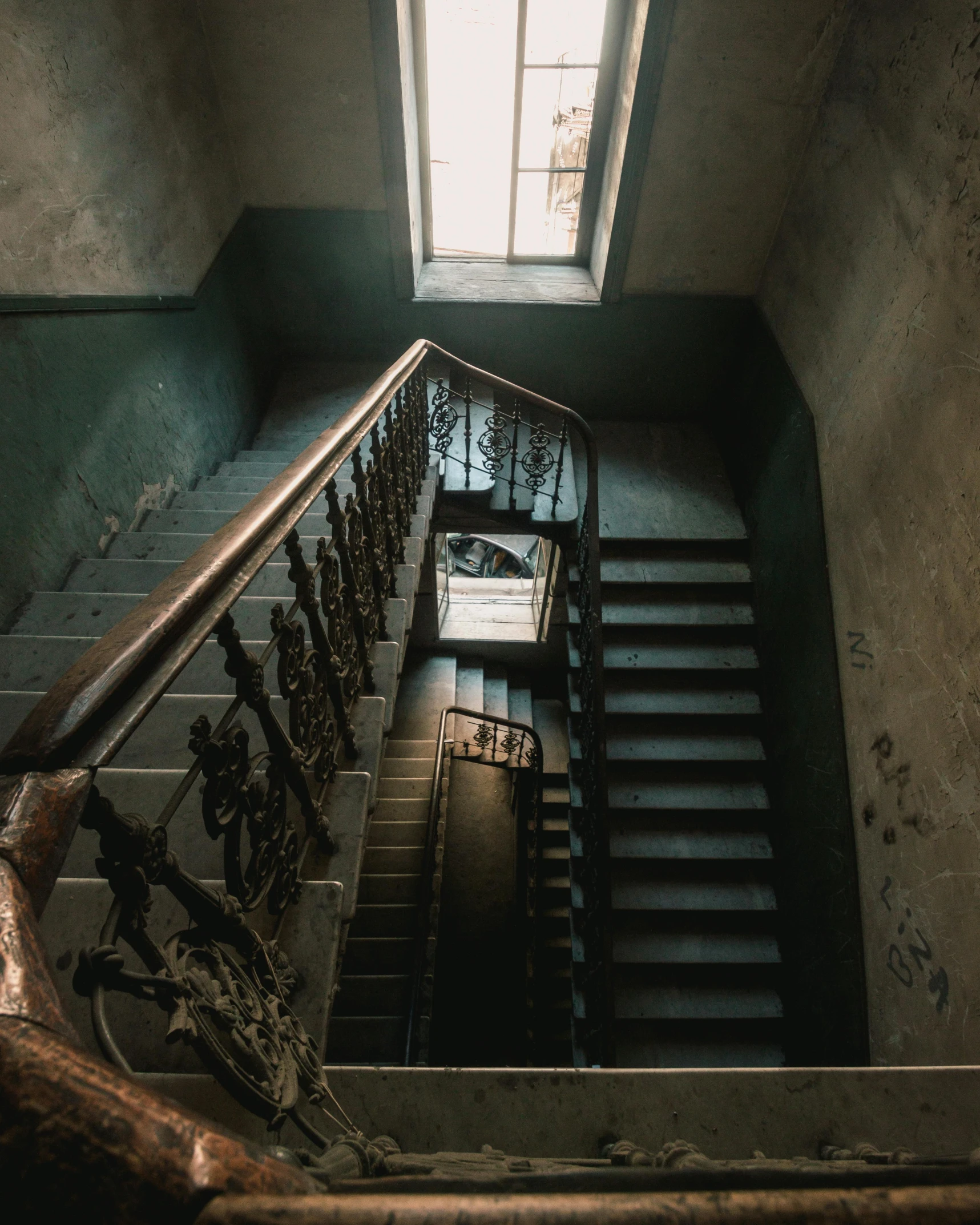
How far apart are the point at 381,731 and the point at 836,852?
8.93 feet

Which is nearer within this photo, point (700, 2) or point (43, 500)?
point (43, 500)

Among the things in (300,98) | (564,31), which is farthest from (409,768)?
(564,31)

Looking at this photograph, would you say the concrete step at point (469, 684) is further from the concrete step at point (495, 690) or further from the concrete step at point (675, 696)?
the concrete step at point (675, 696)

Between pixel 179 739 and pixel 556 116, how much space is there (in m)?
5.63

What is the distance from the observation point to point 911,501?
302 cm

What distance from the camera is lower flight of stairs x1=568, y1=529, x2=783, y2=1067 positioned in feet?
12.7

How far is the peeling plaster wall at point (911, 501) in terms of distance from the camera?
8.47 ft

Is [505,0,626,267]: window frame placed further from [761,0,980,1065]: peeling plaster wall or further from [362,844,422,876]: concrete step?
[362,844,422,876]: concrete step

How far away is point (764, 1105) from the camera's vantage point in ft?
5.03

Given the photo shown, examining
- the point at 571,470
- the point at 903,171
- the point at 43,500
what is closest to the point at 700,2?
the point at 903,171

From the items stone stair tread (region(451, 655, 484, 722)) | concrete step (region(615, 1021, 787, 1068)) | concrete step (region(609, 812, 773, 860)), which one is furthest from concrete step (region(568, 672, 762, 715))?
stone stair tread (region(451, 655, 484, 722))

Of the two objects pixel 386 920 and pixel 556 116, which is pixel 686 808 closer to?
pixel 386 920

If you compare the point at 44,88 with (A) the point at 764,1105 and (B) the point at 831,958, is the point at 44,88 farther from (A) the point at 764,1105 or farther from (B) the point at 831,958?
(B) the point at 831,958

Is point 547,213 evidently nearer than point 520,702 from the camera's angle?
Yes
